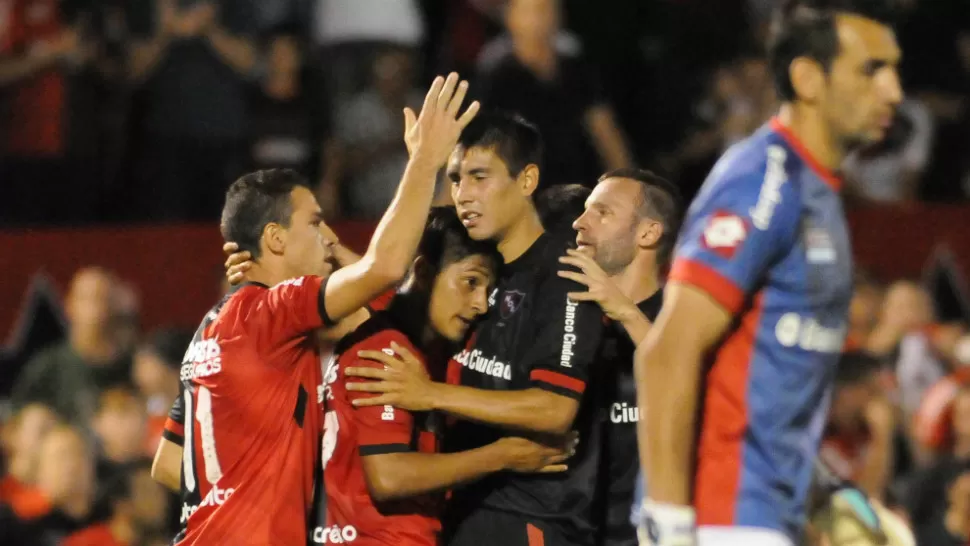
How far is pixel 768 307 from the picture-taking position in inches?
147

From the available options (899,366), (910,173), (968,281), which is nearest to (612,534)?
(899,366)

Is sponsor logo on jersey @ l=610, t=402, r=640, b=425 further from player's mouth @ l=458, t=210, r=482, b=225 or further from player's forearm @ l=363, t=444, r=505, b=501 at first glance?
player's mouth @ l=458, t=210, r=482, b=225

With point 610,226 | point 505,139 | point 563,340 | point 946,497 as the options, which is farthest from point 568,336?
point 946,497

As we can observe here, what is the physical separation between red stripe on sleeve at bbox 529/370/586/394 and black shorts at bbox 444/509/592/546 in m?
0.48

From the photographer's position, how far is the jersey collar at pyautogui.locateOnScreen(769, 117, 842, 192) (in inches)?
149

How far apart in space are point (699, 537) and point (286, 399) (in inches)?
65.8

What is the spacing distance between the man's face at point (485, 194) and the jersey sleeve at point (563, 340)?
0.26 meters

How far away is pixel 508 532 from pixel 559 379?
55cm

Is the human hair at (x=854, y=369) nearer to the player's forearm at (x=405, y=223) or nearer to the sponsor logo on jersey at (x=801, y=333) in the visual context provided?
the player's forearm at (x=405, y=223)

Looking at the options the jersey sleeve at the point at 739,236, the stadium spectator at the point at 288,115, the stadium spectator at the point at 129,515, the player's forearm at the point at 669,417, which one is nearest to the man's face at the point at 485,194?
the jersey sleeve at the point at 739,236

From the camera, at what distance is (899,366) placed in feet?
33.6

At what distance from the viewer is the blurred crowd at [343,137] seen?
8.84 metres

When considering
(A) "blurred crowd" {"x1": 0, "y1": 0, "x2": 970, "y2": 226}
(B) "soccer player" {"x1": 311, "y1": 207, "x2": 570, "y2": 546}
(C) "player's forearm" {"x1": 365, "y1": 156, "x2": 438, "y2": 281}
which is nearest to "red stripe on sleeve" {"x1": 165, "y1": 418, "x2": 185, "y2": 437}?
(B) "soccer player" {"x1": 311, "y1": 207, "x2": 570, "y2": 546}

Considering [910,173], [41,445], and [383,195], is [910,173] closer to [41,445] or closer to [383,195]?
[383,195]
